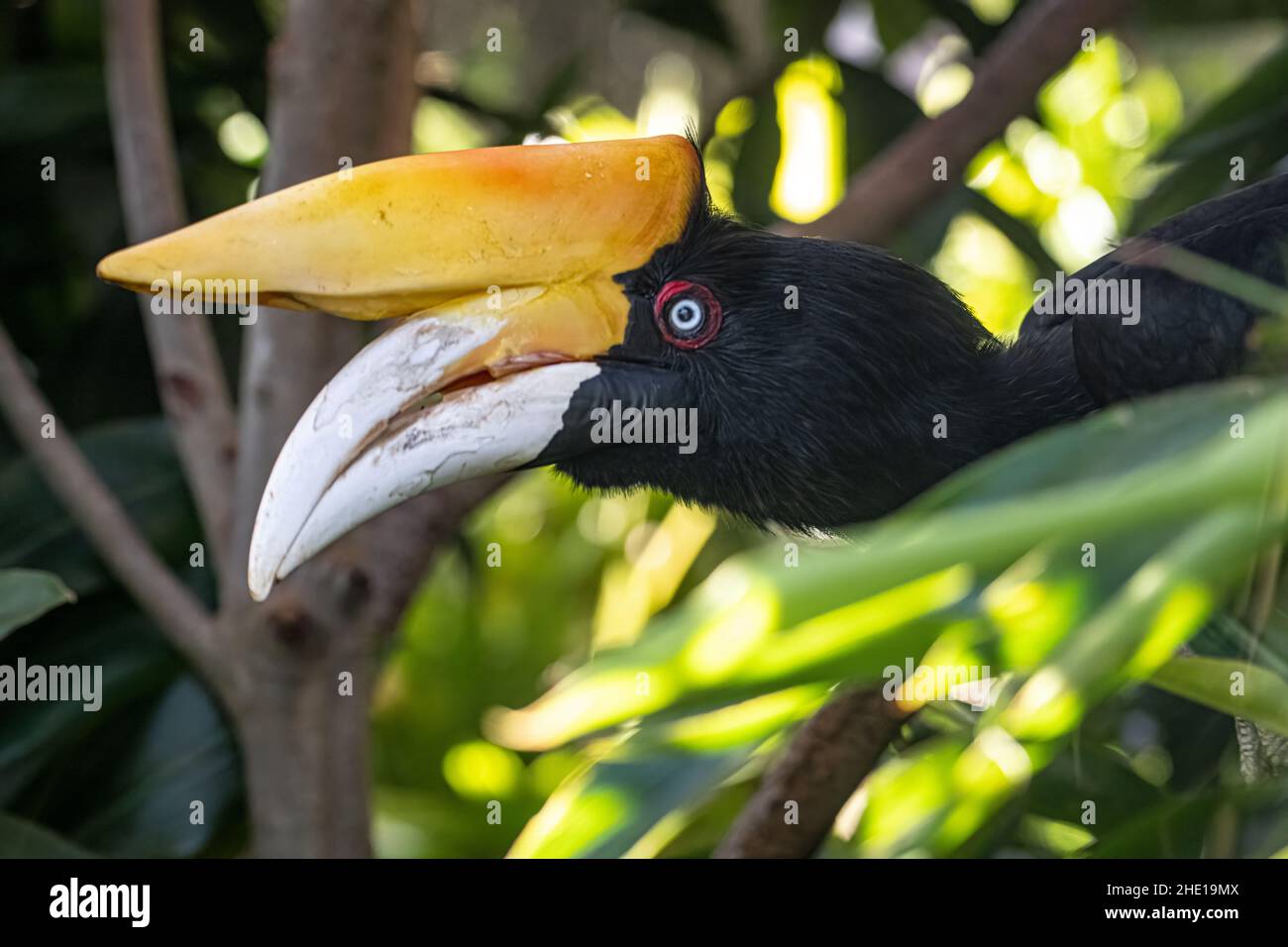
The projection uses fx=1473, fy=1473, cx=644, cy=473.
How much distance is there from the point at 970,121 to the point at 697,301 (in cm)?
61

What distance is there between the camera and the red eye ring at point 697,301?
1.39 metres

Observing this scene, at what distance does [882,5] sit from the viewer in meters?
2.38

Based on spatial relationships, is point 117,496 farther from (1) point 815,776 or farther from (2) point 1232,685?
(2) point 1232,685

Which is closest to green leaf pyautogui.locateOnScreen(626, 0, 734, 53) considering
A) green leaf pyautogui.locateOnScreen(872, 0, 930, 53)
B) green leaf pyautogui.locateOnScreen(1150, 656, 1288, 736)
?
green leaf pyautogui.locateOnScreen(872, 0, 930, 53)

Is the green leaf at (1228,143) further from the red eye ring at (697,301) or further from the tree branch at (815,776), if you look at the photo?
the tree branch at (815,776)

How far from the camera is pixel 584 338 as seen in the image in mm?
1333

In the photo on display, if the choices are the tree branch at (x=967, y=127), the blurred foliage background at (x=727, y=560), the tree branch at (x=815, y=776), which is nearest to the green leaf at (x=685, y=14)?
the blurred foliage background at (x=727, y=560)

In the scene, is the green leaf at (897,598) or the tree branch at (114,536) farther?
the tree branch at (114,536)

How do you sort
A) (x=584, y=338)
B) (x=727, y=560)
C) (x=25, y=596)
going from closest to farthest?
(x=25, y=596)
(x=584, y=338)
(x=727, y=560)

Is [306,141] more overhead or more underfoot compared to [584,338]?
more overhead

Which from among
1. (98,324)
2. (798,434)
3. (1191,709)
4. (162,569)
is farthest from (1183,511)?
(98,324)

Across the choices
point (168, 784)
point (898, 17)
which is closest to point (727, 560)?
point (168, 784)

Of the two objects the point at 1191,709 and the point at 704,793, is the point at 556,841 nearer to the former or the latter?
the point at 704,793

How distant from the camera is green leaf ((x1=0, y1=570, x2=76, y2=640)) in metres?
1.21
